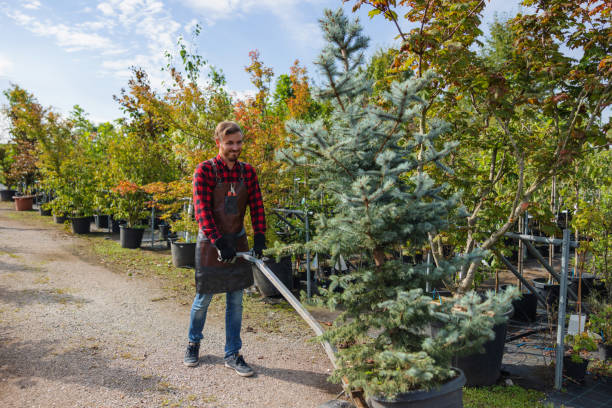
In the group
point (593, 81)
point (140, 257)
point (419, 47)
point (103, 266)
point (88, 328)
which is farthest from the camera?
point (140, 257)

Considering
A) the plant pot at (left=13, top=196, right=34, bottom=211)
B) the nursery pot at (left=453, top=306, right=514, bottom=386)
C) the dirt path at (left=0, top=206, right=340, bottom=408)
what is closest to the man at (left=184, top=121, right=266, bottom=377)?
the dirt path at (left=0, top=206, right=340, bottom=408)

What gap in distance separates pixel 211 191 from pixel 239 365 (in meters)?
1.49

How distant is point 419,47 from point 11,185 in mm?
22322

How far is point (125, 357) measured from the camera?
3.71 metres

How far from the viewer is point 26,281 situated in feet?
20.0

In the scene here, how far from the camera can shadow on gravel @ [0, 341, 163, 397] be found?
3232mm

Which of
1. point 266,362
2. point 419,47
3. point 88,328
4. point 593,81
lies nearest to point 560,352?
point 593,81

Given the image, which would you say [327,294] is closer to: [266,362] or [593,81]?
[266,362]

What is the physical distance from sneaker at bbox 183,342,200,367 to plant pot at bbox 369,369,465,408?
6.68ft

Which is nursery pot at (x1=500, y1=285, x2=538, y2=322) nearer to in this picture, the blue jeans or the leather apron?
the blue jeans

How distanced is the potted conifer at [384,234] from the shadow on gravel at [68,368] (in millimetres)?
1929

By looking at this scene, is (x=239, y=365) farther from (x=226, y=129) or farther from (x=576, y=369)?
(x=576, y=369)

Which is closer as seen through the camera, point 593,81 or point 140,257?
point 593,81

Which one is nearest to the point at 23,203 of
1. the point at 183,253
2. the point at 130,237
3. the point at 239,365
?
the point at 130,237
